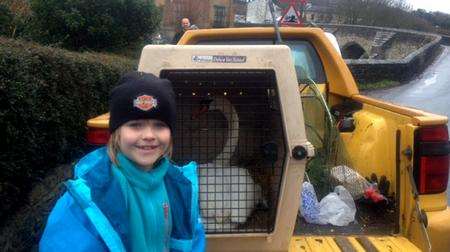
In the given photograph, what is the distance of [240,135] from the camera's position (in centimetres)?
313

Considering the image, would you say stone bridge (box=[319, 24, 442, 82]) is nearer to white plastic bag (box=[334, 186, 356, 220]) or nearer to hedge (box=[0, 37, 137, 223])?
hedge (box=[0, 37, 137, 223])

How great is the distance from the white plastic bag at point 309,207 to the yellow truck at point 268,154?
0.21ft

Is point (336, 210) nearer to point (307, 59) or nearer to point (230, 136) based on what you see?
point (230, 136)

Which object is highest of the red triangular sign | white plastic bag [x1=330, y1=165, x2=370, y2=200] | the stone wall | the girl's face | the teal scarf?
the red triangular sign

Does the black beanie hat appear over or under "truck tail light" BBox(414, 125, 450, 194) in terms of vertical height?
over

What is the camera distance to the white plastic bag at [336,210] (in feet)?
11.0

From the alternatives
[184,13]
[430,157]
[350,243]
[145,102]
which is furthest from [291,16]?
[184,13]

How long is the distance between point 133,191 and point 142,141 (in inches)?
8.2

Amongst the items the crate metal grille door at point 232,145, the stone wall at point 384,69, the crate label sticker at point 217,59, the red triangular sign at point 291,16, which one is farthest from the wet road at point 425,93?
the crate label sticker at point 217,59

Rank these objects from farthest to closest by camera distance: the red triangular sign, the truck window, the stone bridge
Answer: the stone bridge
the red triangular sign
the truck window

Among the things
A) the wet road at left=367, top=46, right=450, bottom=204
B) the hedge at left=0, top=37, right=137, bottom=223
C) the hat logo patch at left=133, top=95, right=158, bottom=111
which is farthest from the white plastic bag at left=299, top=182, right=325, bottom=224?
the wet road at left=367, top=46, right=450, bottom=204

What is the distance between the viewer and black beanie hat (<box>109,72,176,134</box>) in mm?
2131

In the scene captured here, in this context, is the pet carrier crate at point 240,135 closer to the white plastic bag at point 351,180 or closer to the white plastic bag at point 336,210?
the white plastic bag at point 336,210

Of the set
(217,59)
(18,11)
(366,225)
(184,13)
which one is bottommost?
(184,13)
